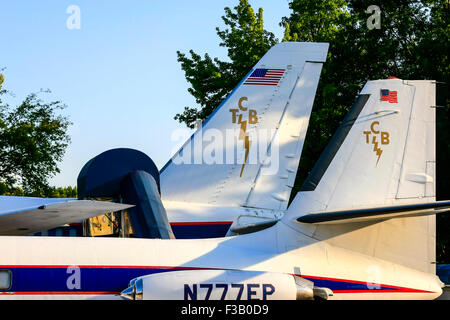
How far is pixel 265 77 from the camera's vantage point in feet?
49.6

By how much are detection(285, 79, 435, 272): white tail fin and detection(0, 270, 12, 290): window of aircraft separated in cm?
A: 393

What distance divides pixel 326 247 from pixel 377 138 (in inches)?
71.9

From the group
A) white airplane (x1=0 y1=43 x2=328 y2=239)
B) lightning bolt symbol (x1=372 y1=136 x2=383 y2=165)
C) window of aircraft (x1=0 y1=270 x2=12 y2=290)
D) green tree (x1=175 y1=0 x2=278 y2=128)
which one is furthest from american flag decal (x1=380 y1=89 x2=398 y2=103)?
green tree (x1=175 y1=0 x2=278 y2=128)

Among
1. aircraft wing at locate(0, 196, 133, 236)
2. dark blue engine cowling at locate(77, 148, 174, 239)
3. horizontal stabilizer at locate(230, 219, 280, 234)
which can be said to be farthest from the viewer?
→ dark blue engine cowling at locate(77, 148, 174, 239)

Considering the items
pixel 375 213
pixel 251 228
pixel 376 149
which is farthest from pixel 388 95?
pixel 251 228

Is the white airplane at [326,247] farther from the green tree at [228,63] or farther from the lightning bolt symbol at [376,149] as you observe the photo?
the green tree at [228,63]

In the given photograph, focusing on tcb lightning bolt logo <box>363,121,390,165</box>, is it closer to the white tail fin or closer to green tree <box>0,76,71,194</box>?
the white tail fin

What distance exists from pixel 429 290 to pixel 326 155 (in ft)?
7.79

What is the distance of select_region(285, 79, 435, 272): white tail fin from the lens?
9555 mm

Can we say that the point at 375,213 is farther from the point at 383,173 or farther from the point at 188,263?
the point at 188,263

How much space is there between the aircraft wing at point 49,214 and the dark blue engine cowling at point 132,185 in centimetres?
144

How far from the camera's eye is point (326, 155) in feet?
32.8

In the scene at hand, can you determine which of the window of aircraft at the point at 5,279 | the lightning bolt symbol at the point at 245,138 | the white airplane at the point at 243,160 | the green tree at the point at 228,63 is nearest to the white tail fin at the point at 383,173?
the white airplane at the point at 243,160
